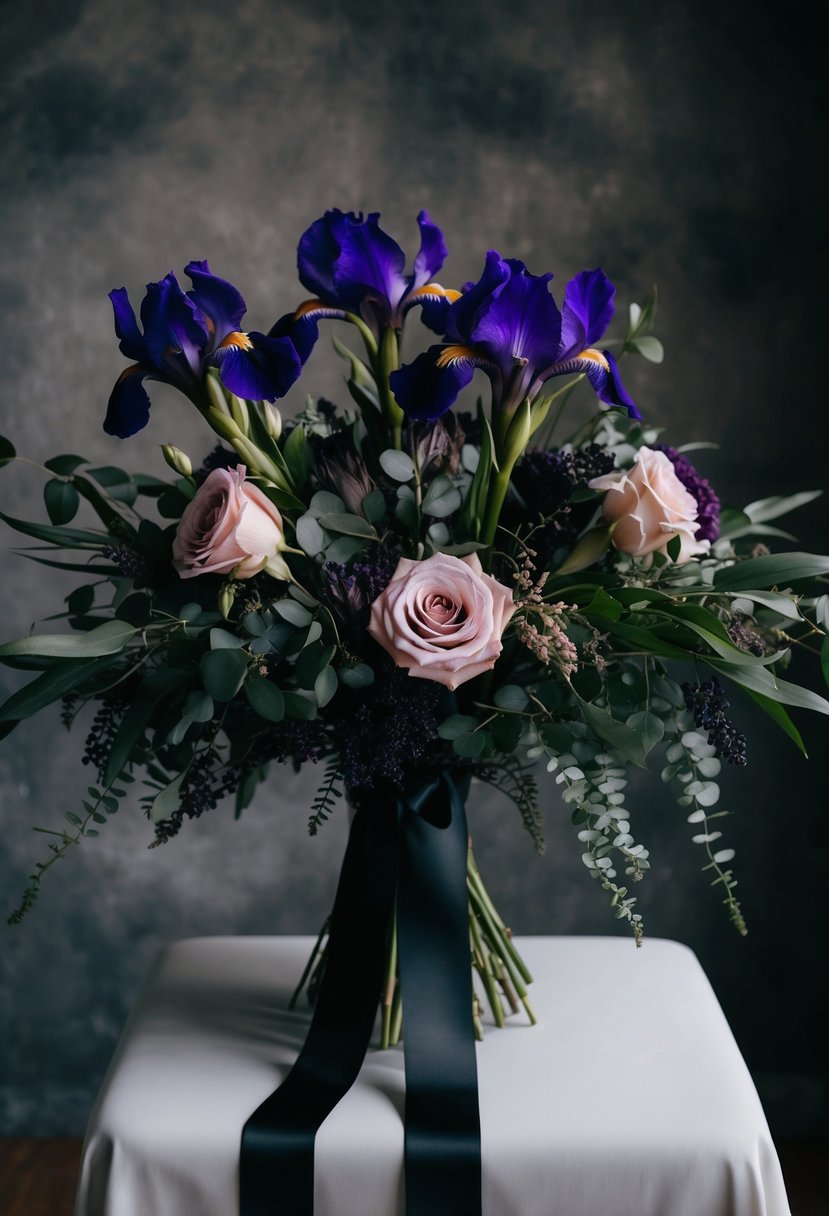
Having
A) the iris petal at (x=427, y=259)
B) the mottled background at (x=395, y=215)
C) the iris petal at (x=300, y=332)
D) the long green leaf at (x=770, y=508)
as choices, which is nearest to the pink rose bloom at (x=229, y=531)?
the iris petal at (x=300, y=332)

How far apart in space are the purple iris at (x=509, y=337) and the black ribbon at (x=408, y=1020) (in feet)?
1.13

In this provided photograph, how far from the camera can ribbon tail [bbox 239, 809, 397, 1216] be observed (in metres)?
0.86

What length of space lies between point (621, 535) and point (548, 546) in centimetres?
7

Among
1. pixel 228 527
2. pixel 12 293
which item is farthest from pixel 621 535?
pixel 12 293

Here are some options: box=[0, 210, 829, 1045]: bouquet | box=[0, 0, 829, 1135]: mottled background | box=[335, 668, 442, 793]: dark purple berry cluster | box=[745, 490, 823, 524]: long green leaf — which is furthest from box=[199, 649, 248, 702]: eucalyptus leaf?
box=[0, 0, 829, 1135]: mottled background

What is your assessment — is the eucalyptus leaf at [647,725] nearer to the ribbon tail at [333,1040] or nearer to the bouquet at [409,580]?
the bouquet at [409,580]

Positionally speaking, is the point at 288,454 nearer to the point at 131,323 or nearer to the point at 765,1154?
the point at 131,323

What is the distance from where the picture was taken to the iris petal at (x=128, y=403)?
898 mm

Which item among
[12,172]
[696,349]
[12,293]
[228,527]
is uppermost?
[12,172]

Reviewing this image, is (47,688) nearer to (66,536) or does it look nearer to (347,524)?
(66,536)

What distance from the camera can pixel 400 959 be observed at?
37.3 inches

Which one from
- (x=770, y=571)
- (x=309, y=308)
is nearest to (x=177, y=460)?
(x=309, y=308)

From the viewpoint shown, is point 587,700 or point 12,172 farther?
point 12,172

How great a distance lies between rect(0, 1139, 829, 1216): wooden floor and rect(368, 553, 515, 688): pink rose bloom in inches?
59.4
